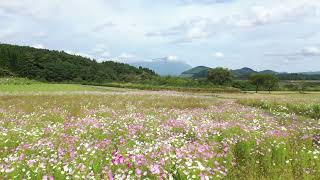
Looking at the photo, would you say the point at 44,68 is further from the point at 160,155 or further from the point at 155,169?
the point at 155,169

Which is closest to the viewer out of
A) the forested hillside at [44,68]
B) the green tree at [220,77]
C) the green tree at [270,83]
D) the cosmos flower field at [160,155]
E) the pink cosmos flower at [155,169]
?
the pink cosmos flower at [155,169]

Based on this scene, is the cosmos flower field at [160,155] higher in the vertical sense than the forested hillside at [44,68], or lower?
lower

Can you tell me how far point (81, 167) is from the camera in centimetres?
672

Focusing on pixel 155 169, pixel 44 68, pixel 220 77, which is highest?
pixel 44 68

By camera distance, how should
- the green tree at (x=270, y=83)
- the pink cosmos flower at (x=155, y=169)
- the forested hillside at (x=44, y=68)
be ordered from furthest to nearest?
the forested hillside at (x=44, y=68), the green tree at (x=270, y=83), the pink cosmos flower at (x=155, y=169)

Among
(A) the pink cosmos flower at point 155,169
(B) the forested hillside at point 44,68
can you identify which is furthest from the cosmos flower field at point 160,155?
(B) the forested hillside at point 44,68

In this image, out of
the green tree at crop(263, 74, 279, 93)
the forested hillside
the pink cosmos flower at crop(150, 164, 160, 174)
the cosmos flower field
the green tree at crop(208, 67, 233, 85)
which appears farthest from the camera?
the forested hillside

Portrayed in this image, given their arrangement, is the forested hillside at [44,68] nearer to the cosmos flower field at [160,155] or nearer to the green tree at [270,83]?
the green tree at [270,83]

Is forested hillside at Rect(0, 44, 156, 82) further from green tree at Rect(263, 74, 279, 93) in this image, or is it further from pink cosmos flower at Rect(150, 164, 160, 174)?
pink cosmos flower at Rect(150, 164, 160, 174)

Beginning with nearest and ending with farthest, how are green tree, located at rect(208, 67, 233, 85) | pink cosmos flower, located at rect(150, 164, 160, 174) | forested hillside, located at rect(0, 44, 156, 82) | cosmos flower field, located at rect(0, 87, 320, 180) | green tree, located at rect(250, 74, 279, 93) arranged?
1. pink cosmos flower, located at rect(150, 164, 160, 174)
2. cosmos flower field, located at rect(0, 87, 320, 180)
3. green tree, located at rect(250, 74, 279, 93)
4. green tree, located at rect(208, 67, 233, 85)
5. forested hillside, located at rect(0, 44, 156, 82)

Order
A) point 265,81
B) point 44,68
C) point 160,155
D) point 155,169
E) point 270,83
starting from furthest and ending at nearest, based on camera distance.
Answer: point 44,68 → point 265,81 → point 270,83 → point 160,155 → point 155,169

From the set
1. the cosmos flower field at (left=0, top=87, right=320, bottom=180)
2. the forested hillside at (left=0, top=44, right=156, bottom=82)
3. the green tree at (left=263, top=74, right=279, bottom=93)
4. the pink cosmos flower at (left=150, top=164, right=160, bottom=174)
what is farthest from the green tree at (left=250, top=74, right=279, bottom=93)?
the pink cosmos flower at (left=150, top=164, right=160, bottom=174)

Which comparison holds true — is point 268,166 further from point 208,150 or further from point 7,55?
point 7,55

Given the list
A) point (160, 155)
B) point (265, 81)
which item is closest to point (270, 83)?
point (265, 81)
